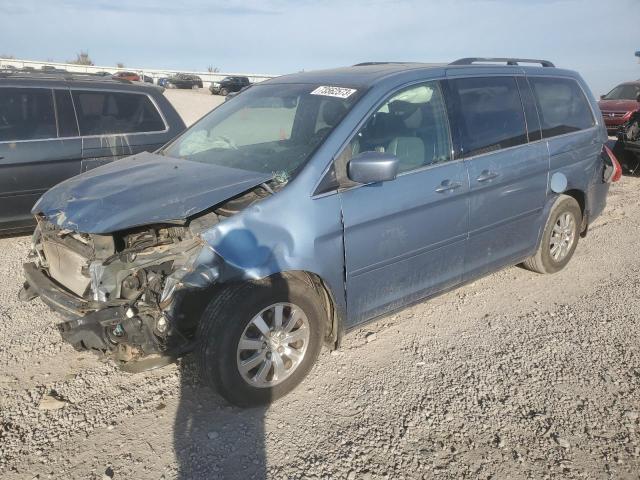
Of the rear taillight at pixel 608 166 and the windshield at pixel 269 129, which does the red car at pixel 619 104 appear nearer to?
the rear taillight at pixel 608 166

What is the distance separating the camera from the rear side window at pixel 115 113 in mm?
5555

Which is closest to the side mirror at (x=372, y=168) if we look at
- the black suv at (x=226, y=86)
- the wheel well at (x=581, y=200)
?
the wheel well at (x=581, y=200)

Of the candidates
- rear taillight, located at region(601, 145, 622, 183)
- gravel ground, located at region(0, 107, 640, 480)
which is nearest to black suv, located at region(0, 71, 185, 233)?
gravel ground, located at region(0, 107, 640, 480)

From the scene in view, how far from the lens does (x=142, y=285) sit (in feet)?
9.09

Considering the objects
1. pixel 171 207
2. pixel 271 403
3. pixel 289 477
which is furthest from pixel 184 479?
pixel 171 207

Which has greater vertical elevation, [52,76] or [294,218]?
[52,76]

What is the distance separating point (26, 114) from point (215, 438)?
432 cm

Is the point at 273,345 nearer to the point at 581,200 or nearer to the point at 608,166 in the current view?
the point at 581,200

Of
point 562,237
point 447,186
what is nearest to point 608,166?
point 562,237

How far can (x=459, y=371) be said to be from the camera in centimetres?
336

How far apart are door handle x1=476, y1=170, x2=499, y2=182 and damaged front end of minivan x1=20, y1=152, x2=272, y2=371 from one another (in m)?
1.71

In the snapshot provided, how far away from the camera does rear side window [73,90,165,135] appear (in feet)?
18.2

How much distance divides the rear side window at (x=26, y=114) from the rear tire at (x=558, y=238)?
16.7 ft

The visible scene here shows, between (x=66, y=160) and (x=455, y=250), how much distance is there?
4164 millimetres
